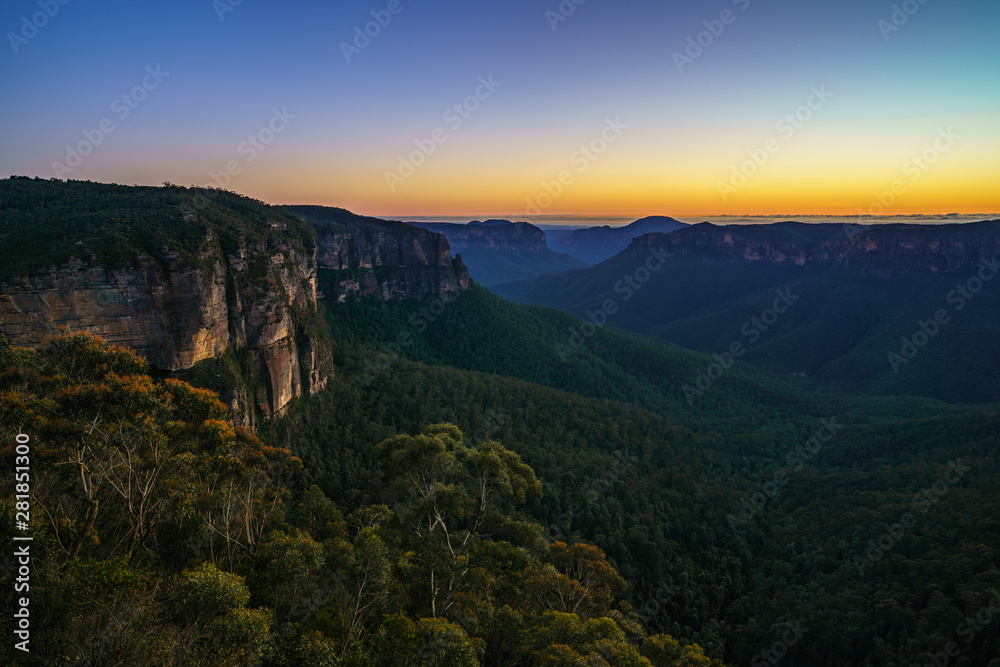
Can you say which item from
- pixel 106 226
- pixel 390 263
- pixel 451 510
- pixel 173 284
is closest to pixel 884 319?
pixel 390 263

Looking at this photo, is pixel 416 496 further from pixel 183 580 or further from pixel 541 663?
pixel 183 580

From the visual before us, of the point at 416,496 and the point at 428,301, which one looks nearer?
the point at 416,496

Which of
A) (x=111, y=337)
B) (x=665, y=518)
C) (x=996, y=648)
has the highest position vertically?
(x=111, y=337)

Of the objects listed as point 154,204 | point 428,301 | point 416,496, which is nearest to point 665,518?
point 416,496

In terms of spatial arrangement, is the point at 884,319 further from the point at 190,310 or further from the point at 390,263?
the point at 190,310

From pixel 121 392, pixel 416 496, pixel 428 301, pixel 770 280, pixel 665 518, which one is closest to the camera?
pixel 121 392

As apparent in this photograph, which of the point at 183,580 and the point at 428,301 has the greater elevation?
the point at 428,301

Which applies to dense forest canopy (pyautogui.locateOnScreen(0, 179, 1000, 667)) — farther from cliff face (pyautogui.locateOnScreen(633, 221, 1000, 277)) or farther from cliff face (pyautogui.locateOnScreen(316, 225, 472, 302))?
cliff face (pyautogui.locateOnScreen(633, 221, 1000, 277))

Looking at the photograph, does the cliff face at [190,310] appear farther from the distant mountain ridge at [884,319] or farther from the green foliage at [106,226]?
the distant mountain ridge at [884,319]
